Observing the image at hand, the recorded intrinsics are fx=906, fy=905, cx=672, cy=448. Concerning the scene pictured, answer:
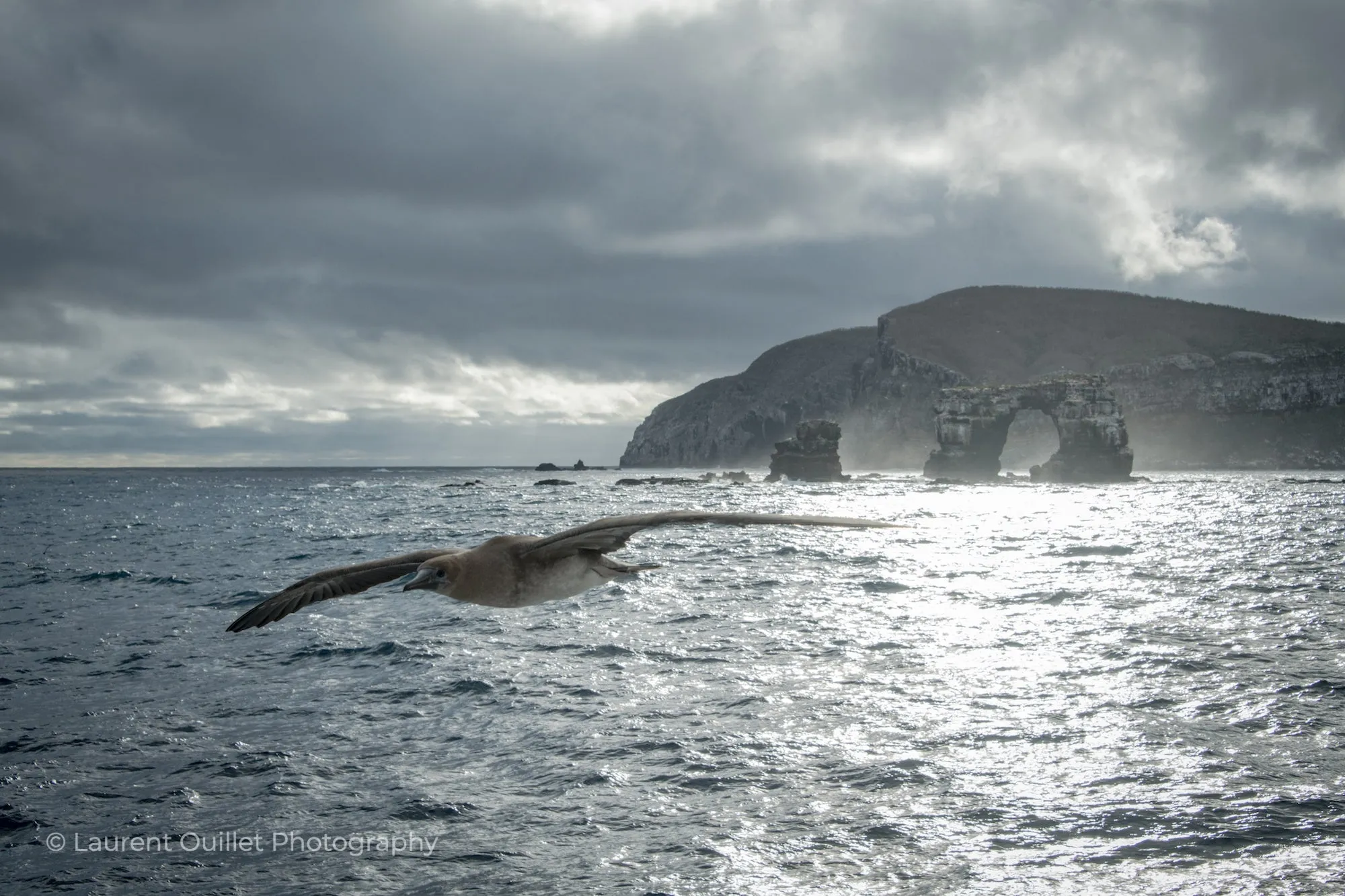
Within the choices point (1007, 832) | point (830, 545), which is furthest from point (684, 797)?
point (830, 545)

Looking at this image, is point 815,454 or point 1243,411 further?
point 1243,411

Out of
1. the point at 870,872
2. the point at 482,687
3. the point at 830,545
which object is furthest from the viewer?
the point at 830,545

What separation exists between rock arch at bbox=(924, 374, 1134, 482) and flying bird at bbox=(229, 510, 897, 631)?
120 metres

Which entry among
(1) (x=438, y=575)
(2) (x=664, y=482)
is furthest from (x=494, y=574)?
(2) (x=664, y=482)

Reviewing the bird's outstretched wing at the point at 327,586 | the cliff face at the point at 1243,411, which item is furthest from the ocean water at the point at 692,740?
the cliff face at the point at 1243,411

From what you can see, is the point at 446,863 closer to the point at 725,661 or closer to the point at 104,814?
the point at 104,814

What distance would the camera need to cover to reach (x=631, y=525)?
6.59 meters

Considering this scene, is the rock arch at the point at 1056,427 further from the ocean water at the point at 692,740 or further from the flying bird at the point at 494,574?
the flying bird at the point at 494,574

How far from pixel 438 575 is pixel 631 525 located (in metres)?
2.31

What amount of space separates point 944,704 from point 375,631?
1273 cm

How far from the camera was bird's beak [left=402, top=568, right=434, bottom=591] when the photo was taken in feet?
25.5

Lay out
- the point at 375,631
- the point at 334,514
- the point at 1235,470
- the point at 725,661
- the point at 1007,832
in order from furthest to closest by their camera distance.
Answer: the point at 1235,470, the point at 334,514, the point at 375,631, the point at 725,661, the point at 1007,832

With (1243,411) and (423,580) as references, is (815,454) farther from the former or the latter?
(423,580)

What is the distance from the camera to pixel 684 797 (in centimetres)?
1048
